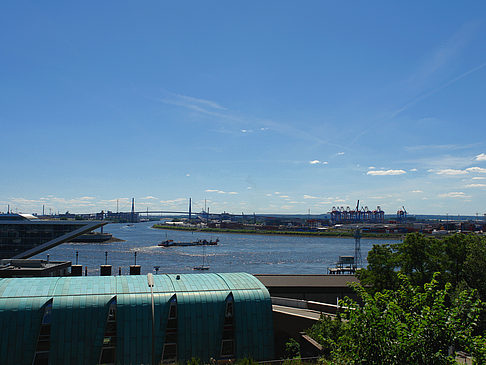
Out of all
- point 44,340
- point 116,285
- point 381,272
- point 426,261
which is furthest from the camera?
point 381,272

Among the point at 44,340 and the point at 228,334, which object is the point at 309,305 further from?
the point at 44,340

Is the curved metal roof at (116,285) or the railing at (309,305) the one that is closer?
the curved metal roof at (116,285)

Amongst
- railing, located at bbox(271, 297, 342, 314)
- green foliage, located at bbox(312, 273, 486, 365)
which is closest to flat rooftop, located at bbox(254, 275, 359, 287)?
railing, located at bbox(271, 297, 342, 314)

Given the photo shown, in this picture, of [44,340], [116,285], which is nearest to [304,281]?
[116,285]

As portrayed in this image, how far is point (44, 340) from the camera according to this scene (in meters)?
20.4

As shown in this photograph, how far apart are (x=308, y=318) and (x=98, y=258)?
307 ft

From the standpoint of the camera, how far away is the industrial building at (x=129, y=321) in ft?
65.8

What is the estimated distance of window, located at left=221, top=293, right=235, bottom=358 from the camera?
22734 millimetres

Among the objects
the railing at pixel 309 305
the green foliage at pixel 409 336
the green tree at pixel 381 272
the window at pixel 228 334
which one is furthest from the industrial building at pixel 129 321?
the green tree at pixel 381 272

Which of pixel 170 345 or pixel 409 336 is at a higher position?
pixel 409 336

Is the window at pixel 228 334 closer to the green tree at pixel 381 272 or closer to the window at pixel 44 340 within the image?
the window at pixel 44 340

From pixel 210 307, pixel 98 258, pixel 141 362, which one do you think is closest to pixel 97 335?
pixel 141 362

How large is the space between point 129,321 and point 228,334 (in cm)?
563

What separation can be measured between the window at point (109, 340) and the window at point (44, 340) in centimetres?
267
